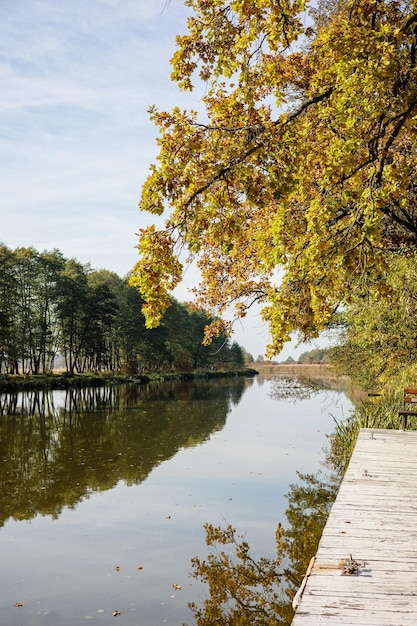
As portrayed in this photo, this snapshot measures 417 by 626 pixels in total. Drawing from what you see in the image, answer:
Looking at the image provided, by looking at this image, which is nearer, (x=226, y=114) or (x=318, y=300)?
(x=226, y=114)

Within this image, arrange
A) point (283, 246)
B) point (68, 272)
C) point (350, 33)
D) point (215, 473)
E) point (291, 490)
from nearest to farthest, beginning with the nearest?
1. point (350, 33)
2. point (283, 246)
3. point (291, 490)
4. point (215, 473)
5. point (68, 272)

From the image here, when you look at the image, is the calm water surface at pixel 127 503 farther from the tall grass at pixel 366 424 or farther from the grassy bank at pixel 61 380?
the grassy bank at pixel 61 380

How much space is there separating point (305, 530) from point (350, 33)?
8167 millimetres

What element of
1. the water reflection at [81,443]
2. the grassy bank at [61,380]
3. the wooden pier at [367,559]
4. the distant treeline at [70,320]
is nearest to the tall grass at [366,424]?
the water reflection at [81,443]

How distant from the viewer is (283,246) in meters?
7.13

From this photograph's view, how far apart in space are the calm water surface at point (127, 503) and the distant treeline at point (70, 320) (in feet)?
82.1

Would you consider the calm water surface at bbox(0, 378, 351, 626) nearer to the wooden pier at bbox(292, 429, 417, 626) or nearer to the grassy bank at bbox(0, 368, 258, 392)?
the wooden pier at bbox(292, 429, 417, 626)

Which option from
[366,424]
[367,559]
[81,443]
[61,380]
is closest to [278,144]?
[367,559]

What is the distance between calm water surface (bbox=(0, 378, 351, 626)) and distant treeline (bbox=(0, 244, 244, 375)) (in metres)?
25.0

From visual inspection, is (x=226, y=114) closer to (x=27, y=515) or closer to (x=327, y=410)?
(x=27, y=515)

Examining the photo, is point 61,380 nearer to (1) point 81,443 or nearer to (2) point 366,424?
(1) point 81,443

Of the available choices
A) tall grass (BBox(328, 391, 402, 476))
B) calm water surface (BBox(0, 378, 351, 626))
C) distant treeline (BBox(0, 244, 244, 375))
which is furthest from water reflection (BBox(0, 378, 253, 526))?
distant treeline (BBox(0, 244, 244, 375))

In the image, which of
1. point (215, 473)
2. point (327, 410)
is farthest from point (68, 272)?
point (215, 473)

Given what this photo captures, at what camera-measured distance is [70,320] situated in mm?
58531
